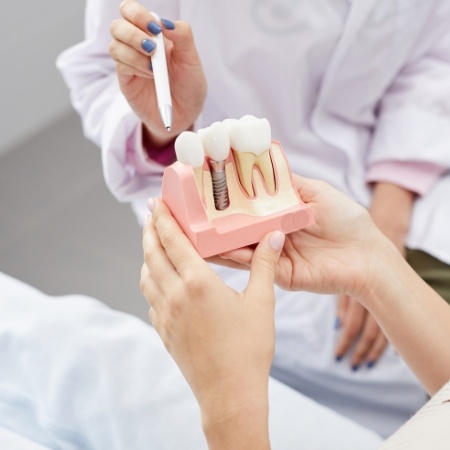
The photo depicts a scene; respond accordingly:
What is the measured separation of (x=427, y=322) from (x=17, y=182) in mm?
1177

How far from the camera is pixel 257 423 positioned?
511 millimetres

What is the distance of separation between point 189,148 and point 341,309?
41 centimetres

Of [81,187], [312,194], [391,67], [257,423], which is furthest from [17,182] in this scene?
[257,423]

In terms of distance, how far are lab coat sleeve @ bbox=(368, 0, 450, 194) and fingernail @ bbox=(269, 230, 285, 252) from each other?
0.41m

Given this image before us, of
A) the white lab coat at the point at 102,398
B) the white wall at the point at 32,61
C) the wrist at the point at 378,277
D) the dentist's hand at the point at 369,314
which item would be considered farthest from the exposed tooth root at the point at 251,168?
the white wall at the point at 32,61

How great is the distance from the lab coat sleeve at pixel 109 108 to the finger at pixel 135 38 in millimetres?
152

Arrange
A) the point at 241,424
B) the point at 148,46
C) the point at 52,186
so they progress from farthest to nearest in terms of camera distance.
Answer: the point at 52,186 → the point at 148,46 → the point at 241,424

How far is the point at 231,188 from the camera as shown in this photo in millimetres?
640

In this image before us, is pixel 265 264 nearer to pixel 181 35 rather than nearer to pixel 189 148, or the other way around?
pixel 189 148

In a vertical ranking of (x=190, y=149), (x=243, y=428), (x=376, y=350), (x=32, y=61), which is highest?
(x=190, y=149)

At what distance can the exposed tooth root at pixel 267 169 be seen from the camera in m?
0.63

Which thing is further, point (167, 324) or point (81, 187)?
point (81, 187)

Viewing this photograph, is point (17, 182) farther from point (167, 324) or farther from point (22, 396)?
point (167, 324)

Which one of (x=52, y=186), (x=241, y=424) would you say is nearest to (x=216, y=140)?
(x=241, y=424)
